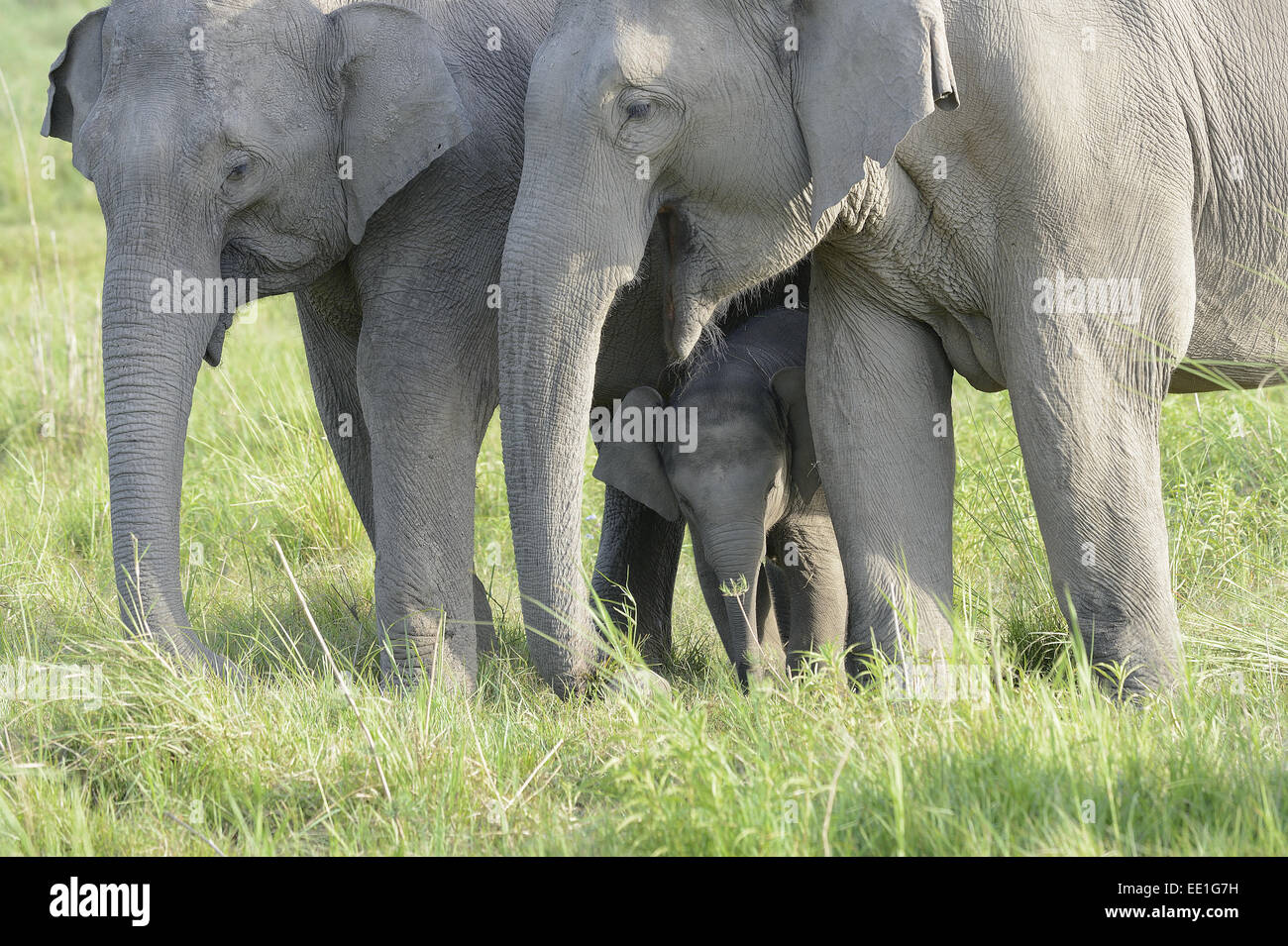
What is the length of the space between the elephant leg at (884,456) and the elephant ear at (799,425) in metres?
0.50

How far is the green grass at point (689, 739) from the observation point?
3.13 meters

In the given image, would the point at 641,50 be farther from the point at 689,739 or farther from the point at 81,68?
the point at 81,68

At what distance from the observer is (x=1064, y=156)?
12.9 ft

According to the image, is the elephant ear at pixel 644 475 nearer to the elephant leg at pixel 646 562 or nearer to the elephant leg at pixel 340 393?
the elephant leg at pixel 646 562

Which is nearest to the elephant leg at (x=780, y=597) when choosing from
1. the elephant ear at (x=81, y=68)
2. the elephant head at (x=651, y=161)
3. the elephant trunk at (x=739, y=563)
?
the elephant trunk at (x=739, y=563)

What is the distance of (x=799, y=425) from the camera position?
4965mm

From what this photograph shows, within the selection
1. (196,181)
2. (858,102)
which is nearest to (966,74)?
(858,102)

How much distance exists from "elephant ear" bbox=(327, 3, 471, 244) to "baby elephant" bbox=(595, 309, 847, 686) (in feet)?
3.31

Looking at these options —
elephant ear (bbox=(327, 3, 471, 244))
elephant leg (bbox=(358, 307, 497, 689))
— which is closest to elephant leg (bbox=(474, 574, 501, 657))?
elephant leg (bbox=(358, 307, 497, 689))

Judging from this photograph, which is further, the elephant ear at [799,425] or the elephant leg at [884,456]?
the elephant ear at [799,425]

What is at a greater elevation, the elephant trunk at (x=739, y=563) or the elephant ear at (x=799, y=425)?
the elephant ear at (x=799, y=425)

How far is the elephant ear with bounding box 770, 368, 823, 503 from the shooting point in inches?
195
